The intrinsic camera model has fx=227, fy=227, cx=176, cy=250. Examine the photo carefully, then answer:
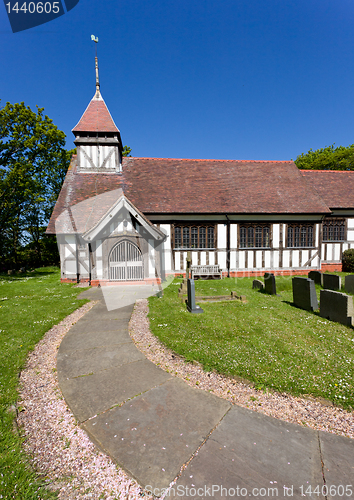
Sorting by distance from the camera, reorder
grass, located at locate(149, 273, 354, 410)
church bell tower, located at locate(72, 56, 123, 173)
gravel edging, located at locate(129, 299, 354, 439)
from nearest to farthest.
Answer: gravel edging, located at locate(129, 299, 354, 439), grass, located at locate(149, 273, 354, 410), church bell tower, located at locate(72, 56, 123, 173)

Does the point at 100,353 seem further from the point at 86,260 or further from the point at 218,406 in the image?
the point at 86,260

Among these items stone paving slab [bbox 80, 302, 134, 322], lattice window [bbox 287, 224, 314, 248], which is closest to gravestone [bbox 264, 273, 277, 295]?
stone paving slab [bbox 80, 302, 134, 322]

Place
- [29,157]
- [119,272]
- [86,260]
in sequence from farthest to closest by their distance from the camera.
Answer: [29,157] < [86,260] < [119,272]

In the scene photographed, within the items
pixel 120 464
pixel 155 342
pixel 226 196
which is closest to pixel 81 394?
pixel 120 464

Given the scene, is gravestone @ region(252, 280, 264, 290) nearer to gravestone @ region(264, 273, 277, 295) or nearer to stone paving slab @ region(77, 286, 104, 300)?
gravestone @ region(264, 273, 277, 295)

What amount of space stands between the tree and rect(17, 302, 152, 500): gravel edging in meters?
24.9

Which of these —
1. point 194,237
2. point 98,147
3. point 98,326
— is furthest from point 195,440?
point 98,147

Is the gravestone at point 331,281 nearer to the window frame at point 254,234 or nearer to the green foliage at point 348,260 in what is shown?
the window frame at point 254,234

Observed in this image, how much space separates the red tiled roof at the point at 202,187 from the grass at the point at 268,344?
932cm

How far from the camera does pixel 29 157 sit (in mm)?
25688

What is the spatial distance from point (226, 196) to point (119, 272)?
9637 millimetres

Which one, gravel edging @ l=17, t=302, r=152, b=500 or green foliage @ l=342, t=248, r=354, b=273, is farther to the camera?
green foliage @ l=342, t=248, r=354, b=273

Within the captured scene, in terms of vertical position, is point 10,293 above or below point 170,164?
below

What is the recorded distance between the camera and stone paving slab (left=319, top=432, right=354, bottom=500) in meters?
2.37
